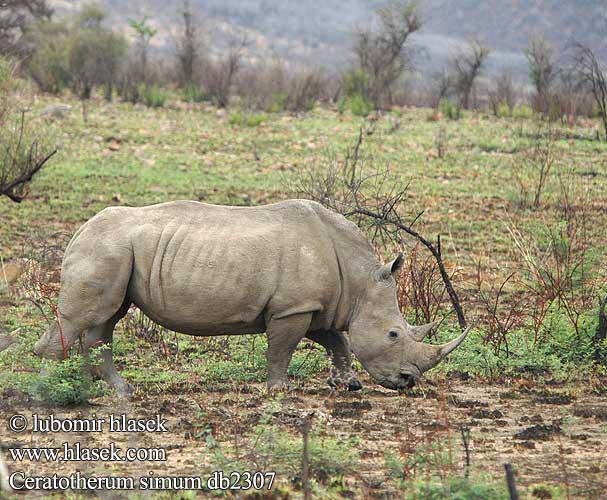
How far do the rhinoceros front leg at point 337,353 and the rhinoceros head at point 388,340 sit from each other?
352 millimetres

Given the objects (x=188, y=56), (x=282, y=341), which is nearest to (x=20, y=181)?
(x=282, y=341)

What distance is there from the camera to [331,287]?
23.8 ft

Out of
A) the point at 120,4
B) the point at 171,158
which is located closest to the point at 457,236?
the point at 171,158

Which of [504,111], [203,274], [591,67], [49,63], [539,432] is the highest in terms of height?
[591,67]

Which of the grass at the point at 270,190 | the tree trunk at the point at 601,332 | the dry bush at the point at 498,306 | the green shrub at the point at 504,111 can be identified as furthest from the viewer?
the green shrub at the point at 504,111

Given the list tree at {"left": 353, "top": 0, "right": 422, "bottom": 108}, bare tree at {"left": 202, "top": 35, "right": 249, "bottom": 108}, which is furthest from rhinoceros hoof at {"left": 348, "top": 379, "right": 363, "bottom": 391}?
tree at {"left": 353, "top": 0, "right": 422, "bottom": 108}

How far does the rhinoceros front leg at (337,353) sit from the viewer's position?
7539 mm

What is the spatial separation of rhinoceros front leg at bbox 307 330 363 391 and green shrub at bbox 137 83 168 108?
18.7 m

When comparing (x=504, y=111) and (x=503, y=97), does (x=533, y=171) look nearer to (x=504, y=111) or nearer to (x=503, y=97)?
(x=504, y=111)

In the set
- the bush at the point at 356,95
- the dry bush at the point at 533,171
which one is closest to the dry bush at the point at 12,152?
the dry bush at the point at 533,171

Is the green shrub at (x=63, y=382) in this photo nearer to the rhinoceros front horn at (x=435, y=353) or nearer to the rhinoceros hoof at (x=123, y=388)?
the rhinoceros hoof at (x=123, y=388)

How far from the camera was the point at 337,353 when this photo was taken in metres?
7.71

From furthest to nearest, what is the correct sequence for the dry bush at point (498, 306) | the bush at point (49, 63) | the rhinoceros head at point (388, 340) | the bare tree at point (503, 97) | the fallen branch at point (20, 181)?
the bare tree at point (503, 97) → the bush at point (49, 63) → the fallen branch at point (20, 181) → the dry bush at point (498, 306) → the rhinoceros head at point (388, 340)

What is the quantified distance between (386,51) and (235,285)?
1031 inches
